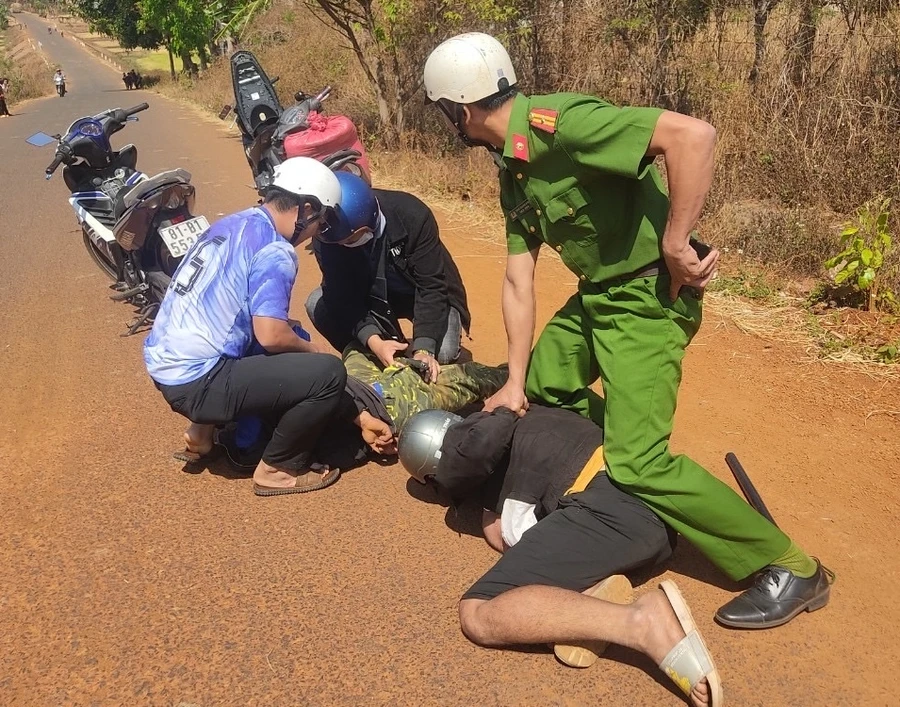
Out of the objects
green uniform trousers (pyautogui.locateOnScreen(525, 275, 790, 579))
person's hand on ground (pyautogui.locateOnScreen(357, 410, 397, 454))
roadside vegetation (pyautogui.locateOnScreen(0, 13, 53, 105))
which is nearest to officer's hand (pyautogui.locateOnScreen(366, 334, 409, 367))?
person's hand on ground (pyautogui.locateOnScreen(357, 410, 397, 454))

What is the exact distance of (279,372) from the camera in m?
3.58

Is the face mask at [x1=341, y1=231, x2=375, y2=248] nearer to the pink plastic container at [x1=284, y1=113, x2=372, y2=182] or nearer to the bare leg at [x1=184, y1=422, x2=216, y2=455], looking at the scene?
the bare leg at [x1=184, y1=422, x2=216, y2=455]

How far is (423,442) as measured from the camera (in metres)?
3.54

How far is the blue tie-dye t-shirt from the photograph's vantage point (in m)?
3.53

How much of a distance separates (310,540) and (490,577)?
38.3 inches

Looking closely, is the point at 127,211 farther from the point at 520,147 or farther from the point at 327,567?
the point at 520,147

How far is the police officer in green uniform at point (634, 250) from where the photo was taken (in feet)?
Result: 9.08

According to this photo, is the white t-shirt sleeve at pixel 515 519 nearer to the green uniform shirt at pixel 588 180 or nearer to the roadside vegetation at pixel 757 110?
the green uniform shirt at pixel 588 180

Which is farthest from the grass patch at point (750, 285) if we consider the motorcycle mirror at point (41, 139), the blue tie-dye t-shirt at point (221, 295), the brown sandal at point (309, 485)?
the motorcycle mirror at point (41, 139)

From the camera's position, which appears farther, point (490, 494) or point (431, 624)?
point (490, 494)

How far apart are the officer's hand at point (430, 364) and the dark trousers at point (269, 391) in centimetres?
73

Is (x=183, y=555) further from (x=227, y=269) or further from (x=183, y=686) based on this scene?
(x=227, y=269)

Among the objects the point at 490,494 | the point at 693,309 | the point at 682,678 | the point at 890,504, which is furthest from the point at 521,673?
the point at 890,504

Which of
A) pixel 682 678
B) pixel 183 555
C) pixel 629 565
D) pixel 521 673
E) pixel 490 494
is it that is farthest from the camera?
pixel 490 494
